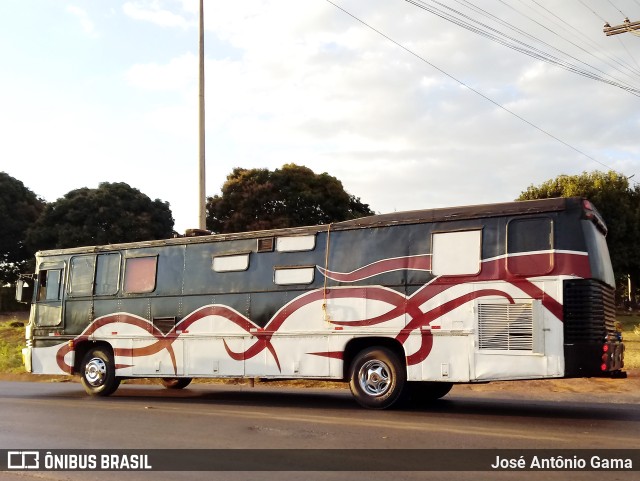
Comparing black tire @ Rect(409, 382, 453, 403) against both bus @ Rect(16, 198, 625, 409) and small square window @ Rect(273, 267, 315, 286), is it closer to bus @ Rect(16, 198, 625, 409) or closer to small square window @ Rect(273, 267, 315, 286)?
bus @ Rect(16, 198, 625, 409)

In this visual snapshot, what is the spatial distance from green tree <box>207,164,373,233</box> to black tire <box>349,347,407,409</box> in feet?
101

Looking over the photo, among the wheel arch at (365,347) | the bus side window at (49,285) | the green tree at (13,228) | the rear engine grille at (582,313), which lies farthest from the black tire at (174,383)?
the green tree at (13,228)

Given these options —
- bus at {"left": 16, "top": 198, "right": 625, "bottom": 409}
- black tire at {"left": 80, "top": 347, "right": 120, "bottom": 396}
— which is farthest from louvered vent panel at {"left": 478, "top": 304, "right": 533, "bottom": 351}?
black tire at {"left": 80, "top": 347, "right": 120, "bottom": 396}

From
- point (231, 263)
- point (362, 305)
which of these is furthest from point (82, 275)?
point (362, 305)

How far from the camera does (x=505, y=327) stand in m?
10.9

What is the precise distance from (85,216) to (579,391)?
129ft

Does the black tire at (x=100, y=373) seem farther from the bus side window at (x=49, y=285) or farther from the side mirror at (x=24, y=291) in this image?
the side mirror at (x=24, y=291)

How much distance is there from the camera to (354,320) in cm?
1235

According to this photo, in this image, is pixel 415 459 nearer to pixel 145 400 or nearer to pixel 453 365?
pixel 453 365

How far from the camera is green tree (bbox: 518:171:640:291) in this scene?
44.7 metres

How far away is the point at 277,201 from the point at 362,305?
107 ft

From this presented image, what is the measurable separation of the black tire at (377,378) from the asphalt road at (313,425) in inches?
10.9

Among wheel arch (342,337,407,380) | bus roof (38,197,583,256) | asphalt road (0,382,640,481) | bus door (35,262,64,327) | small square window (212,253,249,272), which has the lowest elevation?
asphalt road (0,382,640,481)

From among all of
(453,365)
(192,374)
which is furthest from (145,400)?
(453,365)
